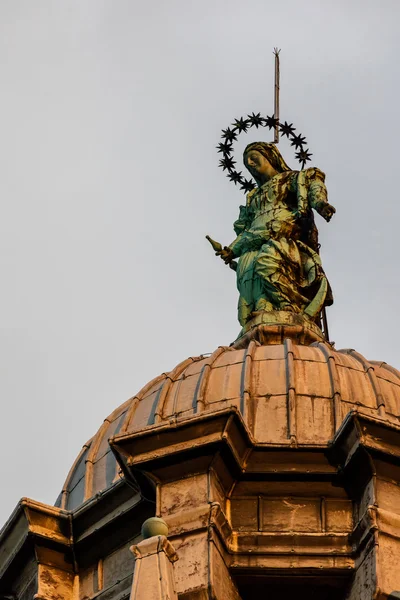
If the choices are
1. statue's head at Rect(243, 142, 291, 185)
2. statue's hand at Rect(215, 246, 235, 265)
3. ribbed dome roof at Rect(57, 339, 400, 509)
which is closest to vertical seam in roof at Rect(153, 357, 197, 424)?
ribbed dome roof at Rect(57, 339, 400, 509)

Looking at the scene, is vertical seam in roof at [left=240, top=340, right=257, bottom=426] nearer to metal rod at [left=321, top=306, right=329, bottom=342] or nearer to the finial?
metal rod at [left=321, top=306, right=329, bottom=342]

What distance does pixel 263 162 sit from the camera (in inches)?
2242

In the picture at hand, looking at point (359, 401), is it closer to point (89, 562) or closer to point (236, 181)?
point (89, 562)

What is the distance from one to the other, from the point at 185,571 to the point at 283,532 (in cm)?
250

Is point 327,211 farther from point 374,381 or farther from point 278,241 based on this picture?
point 374,381

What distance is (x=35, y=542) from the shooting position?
48094 millimetres

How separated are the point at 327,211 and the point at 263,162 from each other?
153 inches

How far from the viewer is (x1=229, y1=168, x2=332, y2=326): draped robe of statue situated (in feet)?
175

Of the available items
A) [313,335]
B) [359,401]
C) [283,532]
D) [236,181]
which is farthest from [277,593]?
[236,181]

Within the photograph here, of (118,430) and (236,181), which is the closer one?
(118,430)

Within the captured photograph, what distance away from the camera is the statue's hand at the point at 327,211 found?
5331 cm

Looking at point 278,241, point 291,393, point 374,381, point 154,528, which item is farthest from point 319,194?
point 154,528

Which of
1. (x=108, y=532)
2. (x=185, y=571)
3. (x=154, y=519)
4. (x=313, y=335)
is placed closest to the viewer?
(x=154, y=519)

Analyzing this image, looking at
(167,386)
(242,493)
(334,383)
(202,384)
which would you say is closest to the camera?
(242,493)
